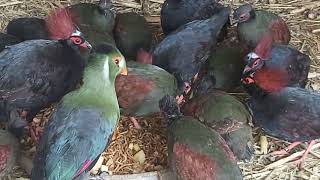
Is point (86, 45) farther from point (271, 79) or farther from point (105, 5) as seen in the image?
point (271, 79)

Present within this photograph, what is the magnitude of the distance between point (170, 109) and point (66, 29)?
0.82 metres

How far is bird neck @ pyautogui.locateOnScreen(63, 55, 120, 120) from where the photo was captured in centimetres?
352

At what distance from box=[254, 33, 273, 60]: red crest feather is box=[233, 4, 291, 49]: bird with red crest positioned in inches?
11.8

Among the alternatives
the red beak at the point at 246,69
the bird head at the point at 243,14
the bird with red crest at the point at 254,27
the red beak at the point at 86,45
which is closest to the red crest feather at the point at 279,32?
the bird with red crest at the point at 254,27

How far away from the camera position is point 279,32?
446 cm

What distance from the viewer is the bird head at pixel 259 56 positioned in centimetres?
401

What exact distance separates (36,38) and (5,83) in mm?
633

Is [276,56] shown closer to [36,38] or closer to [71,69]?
[71,69]

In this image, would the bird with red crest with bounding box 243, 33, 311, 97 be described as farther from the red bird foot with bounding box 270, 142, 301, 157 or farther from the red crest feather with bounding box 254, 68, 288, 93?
the red bird foot with bounding box 270, 142, 301, 157

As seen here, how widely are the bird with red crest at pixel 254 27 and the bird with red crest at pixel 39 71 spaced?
3.66ft

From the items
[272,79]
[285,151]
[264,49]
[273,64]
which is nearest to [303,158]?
[285,151]

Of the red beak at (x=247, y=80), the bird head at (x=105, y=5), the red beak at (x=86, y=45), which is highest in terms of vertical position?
the bird head at (x=105, y=5)

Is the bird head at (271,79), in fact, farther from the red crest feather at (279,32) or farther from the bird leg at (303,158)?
the red crest feather at (279,32)

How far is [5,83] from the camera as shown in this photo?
3.72 metres
